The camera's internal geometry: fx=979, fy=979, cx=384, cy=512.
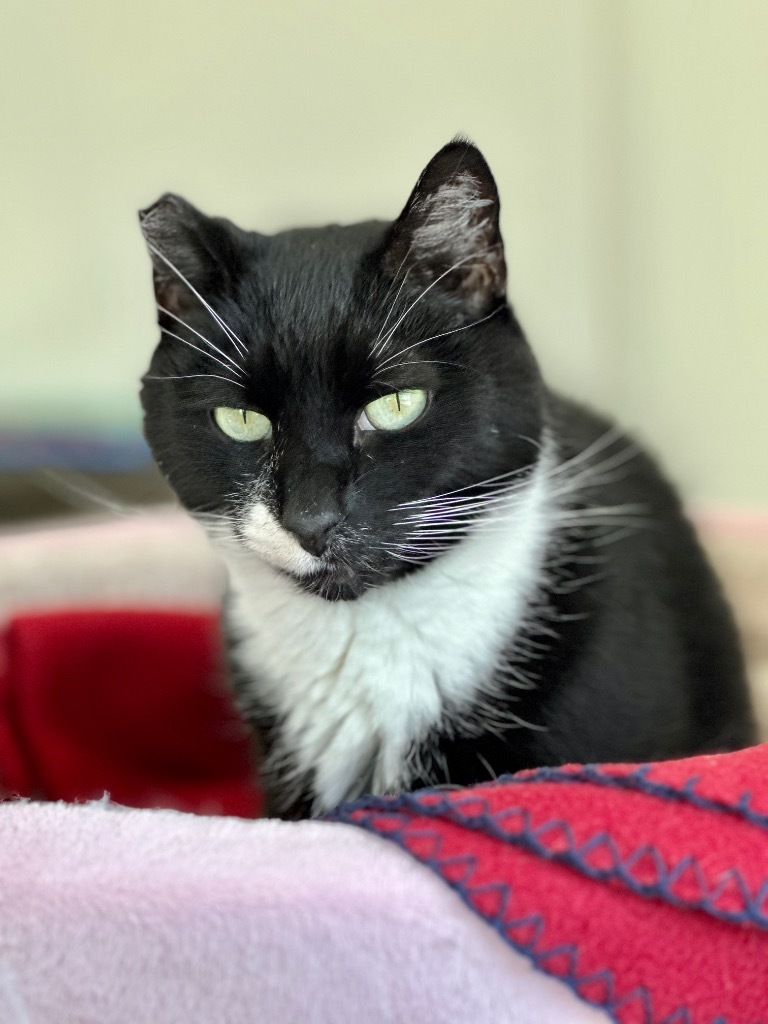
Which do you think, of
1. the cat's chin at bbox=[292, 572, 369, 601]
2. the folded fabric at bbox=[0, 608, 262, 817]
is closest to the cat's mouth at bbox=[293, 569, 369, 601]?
the cat's chin at bbox=[292, 572, 369, 601]

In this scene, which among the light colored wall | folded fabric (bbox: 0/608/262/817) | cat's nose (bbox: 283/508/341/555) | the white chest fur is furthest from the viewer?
Answer: the light colored wall

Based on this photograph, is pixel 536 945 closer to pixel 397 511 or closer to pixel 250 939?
pixel 250 939

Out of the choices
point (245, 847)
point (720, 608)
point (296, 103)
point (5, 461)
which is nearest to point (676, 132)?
point (296, 103)

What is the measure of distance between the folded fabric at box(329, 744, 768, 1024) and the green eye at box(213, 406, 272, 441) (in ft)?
0.89

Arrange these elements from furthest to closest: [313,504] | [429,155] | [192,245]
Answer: [429,155] → [192,245] → [313,504]

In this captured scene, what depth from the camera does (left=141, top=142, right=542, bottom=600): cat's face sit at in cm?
62

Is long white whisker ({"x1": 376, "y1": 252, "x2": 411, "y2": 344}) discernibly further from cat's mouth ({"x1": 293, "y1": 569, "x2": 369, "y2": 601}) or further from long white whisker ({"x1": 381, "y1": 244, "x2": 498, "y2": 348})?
cat's mouth ({"x1": 293, "y1": 569, "x2": 369, "y2": 601})

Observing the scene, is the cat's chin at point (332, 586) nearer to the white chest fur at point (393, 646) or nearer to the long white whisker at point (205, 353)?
the white chest fur at point (393, 646)

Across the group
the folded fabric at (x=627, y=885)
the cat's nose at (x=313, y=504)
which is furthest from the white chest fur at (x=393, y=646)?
the folded fabric at (x=627, y=885)

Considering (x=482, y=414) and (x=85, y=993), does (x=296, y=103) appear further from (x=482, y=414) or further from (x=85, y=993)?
(x=85, y=993)

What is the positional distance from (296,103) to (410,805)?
126cm

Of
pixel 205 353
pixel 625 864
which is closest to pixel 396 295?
pixel 205 353

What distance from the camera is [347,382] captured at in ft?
2.02

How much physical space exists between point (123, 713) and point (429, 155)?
94cm
